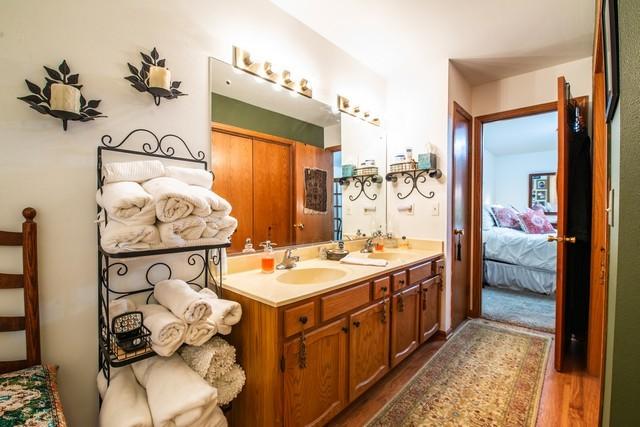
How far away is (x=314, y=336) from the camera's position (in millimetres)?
1441

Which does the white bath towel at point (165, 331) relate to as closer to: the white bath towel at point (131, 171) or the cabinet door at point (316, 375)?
the cabinet door at point (316, 375)


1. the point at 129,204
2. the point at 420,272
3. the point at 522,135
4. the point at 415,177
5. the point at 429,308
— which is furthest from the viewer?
the point at 522,135

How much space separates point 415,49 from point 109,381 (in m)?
2.91

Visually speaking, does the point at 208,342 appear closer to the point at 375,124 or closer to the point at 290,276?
the point at 290,276

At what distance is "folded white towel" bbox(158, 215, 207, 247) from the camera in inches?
44.1

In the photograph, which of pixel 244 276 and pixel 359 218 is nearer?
pixel 244 276

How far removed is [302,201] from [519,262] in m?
3.46

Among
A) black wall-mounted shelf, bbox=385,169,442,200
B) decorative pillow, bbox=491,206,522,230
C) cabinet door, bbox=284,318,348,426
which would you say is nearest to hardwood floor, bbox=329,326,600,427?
cabinet door, bbox=284,318,348,426

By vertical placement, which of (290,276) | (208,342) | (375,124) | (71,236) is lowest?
(208,342)

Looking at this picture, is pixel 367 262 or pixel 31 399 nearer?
pixel 31 399

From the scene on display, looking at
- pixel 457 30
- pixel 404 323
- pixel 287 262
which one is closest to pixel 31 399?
pixel 287 262

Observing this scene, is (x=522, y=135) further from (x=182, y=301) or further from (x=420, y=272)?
(x=182, y=301)

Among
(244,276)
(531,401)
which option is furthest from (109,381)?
(531,401)

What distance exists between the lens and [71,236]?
1.21 metres
